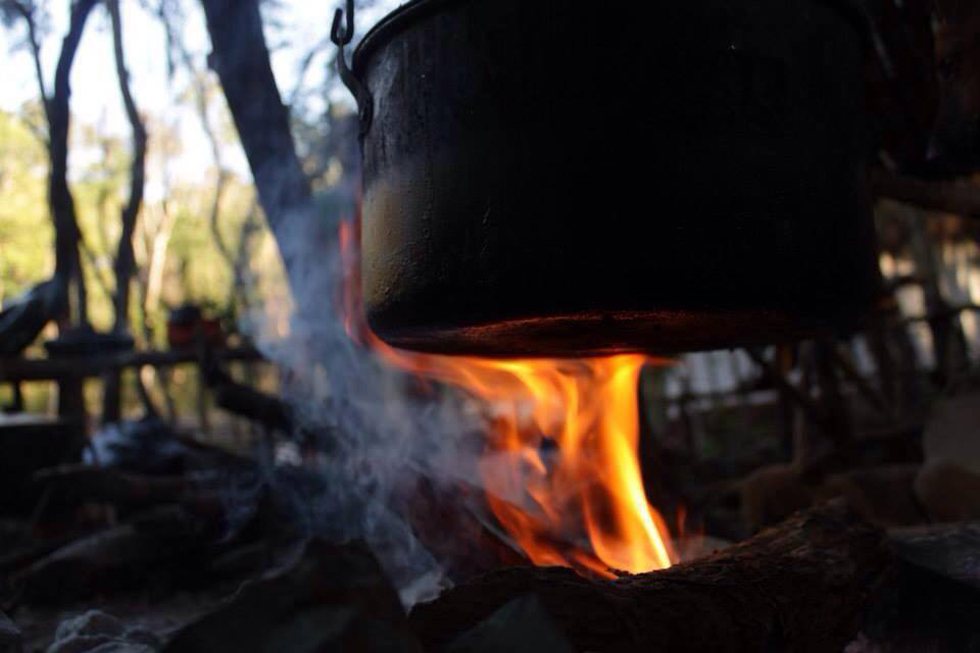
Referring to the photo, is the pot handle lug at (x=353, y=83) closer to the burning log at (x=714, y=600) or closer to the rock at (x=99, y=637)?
the burning log at (x=714, y=600)

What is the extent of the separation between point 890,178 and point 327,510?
2215 millimetres

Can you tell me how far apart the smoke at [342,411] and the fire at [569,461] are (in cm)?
24

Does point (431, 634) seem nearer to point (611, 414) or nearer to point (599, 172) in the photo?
point (599, 172)

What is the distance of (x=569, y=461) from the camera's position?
216 cm

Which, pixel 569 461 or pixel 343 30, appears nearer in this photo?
pixel 343 30

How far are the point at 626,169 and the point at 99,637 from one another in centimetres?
139

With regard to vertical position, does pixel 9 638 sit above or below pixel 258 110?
below

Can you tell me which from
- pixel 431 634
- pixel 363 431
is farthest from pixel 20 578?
pixel 431 634

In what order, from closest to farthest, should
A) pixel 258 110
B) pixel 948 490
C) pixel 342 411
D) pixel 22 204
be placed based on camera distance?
pixel 948 490, pixel 342 411, pixel 258 110, pixel 22 204

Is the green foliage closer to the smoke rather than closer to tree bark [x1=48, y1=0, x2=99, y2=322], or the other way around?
tree bark [x1=48, y1=0, x2=99, y2=322]

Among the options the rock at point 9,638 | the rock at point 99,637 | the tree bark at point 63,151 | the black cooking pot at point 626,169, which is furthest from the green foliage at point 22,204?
the black cooking pot at point 626,169

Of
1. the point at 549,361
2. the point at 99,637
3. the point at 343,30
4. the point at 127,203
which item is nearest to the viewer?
the point at 99,637

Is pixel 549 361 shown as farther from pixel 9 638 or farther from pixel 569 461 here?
pixel 9 638

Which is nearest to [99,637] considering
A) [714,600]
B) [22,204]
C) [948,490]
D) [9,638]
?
[9,638]
